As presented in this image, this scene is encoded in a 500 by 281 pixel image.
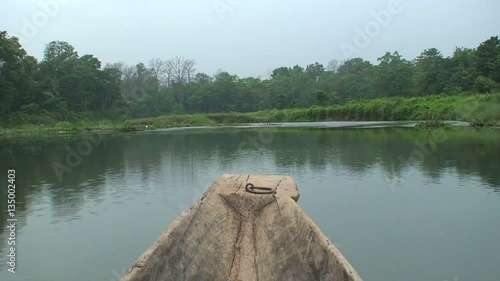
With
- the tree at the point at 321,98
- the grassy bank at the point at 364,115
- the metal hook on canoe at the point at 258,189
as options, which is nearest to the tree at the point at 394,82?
the tree at the point at 321,98

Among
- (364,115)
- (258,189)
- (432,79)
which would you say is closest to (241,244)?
(258,189)

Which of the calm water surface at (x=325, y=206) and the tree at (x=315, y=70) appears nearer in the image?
the calm water surface at (x=325, y=206)

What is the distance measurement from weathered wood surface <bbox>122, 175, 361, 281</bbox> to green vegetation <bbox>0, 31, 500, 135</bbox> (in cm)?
2101

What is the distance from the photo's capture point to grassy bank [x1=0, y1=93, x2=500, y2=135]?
24438 millimetres

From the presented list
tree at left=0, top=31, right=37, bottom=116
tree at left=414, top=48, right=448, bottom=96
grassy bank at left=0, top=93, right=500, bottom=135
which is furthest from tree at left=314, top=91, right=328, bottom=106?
tree at left=0, top=31, right=37, bottom=116

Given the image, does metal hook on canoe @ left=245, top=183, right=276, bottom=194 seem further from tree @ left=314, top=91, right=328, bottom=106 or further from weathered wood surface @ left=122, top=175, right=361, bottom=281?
tree @ left=314, top=91, right=328, bottom=106

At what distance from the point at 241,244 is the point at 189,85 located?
220ft

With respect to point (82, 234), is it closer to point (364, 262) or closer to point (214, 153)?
point (364, 262)

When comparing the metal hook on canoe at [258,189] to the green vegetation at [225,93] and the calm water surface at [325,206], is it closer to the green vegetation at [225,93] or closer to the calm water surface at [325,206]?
the calm water surface at [325,206]

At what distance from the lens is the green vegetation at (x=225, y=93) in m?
31.0

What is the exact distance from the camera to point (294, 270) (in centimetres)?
273

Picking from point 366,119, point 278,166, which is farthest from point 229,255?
point 366,119

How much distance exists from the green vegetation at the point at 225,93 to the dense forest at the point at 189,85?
101 millimetres

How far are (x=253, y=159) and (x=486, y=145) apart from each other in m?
6.64
